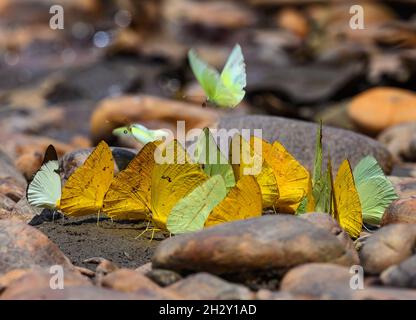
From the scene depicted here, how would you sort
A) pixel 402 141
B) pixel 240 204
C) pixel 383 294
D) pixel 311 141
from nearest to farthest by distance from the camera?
pixel 383 294 < pixel 240 204 < pixel 311 141 < pixel 402 141

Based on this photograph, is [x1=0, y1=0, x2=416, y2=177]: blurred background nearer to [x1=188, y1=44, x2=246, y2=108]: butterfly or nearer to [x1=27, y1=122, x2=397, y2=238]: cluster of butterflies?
[x1=188, y1=44, x2=246, y2=108]: butterfly

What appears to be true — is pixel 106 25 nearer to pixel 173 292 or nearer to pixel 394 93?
pixel 394 93

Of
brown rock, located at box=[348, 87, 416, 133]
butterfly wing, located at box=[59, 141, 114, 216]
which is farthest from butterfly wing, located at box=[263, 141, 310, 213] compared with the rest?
brown rock, located at box=[348, 87, 416, 133]

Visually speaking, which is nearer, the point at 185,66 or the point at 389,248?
the point at 389,248

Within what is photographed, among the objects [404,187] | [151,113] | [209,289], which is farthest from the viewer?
[151,113]

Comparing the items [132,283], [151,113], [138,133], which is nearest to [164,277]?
[132,283]

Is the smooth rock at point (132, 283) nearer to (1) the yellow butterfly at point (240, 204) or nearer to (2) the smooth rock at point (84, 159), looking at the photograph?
(1) the yellow butterfly at point (240, 204)

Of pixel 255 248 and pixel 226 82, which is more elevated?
pixel 226 82

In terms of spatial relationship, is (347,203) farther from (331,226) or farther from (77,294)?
(77,294)
